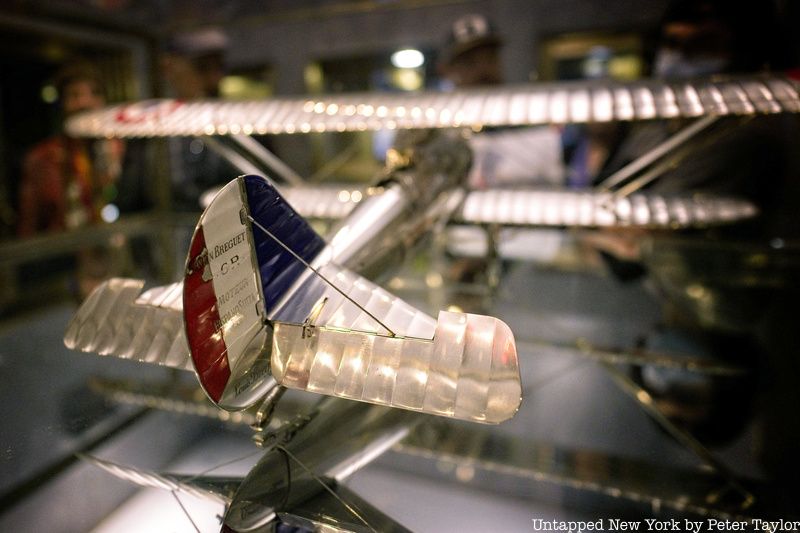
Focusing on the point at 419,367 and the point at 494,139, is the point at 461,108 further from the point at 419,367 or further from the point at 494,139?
the point at 494,139

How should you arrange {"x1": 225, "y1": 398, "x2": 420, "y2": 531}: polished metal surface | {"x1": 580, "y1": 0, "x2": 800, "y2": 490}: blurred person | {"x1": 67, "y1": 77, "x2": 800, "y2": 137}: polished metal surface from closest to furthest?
{"x1": 225, "y1": 398, "x2": 420, "y2": 531}: polished metal surface → {"x1": 67, "y1": 77, "x2": 800, "y2": 137}: polished metal surface → {"x1": 580, "y1": 0, "x2": 800, "y2": 490}: blurred person

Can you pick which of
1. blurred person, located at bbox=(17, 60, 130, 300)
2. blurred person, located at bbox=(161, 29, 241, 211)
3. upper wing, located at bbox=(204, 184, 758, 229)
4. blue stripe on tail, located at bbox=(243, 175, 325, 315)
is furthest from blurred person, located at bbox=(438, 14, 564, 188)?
blurred person, located at bbox=(17, 60, 130, 300)

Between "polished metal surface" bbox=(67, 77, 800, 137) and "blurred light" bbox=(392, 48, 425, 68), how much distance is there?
146cm

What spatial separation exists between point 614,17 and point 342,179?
235 centimetres

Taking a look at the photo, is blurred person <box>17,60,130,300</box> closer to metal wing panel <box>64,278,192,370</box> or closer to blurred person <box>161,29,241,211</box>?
blurred person <box>161,29,241,211</box>

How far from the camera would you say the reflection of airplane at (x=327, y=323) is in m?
1.04

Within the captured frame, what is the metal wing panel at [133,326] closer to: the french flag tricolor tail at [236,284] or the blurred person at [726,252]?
the french flag tricolor tail at [236,284]

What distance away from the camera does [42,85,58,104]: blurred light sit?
3609 mm

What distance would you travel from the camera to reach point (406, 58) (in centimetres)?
366

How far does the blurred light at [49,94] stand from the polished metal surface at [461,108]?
1358mm

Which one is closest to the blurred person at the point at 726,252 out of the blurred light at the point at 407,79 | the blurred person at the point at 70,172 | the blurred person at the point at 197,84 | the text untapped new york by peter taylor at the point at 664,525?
the text untapped new york by peter taylor at the point at 664,525

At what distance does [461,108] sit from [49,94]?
135 inches

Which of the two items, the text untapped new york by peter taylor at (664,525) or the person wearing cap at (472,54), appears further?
the person wearing cap at (472,54)

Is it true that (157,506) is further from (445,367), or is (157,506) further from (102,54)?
(102,54)
